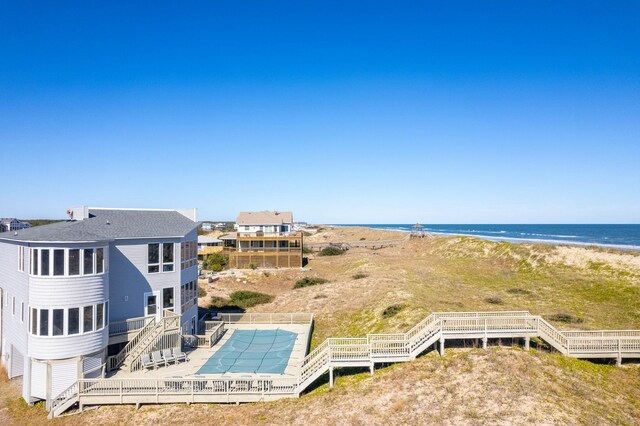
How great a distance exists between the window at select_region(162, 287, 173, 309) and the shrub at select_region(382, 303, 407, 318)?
14970 mm

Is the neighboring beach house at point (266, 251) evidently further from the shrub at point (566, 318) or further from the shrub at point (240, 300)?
the shrub at point (566, 318)

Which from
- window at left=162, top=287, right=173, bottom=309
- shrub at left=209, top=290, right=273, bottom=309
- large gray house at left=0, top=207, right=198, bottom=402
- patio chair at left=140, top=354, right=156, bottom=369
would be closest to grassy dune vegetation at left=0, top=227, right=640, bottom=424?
shrub at left=209, top=290, right=273, bottom=309

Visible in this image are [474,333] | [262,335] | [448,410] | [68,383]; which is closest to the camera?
[448,410]

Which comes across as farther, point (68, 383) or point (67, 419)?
point (68, 383)

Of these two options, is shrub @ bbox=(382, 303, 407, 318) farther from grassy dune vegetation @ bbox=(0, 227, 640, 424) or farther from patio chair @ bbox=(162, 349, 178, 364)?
patio chair @ bbox=(162, 349, 178, 364)

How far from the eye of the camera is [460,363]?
18.5 meters

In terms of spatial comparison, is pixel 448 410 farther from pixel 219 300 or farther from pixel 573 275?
pixel 573 275

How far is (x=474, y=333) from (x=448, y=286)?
58.4 feet

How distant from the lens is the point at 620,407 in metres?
15.1

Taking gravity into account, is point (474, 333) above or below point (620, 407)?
above

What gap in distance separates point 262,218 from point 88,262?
50605 millimetres

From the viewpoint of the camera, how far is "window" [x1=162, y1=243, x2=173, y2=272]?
23359mm

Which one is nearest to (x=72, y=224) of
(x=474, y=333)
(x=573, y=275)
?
(x=474, y=333)

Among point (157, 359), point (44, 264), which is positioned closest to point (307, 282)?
point (157, 359)
